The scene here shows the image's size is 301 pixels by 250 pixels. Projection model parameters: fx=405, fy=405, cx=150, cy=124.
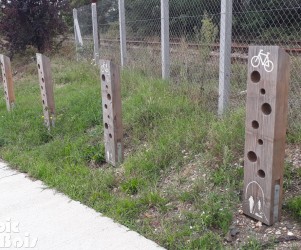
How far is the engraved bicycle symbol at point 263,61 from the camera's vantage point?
302 cm

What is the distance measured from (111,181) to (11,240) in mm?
1231

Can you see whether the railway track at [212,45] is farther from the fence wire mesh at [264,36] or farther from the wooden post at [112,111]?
the wooden post at [112,111]

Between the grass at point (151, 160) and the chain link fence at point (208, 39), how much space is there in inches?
13.9

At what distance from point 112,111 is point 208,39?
1904 millimetres

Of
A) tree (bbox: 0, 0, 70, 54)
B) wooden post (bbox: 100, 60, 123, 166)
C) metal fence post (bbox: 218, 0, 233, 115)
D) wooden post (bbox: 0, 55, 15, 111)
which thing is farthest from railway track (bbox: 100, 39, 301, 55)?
tree (bbox: 0, 0, 70, 54)

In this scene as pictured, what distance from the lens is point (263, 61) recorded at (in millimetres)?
3074

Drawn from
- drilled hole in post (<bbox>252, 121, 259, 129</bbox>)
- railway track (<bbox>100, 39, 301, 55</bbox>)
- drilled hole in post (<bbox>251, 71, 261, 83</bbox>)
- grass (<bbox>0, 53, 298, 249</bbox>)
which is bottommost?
grass (<bbox>0, 53, 298, 249</bbox>)

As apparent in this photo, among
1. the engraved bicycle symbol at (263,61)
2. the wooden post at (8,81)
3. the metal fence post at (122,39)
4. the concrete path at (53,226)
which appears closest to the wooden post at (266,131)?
the engraved bicycle symbol at (263,61)

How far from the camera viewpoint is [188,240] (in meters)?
3.24

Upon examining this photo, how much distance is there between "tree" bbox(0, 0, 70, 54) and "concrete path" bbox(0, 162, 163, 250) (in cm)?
914

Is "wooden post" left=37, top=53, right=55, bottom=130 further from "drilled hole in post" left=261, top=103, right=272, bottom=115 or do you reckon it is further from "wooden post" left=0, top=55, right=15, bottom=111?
"drilled hole in post" left=261, top=103, right=272, bottom=115

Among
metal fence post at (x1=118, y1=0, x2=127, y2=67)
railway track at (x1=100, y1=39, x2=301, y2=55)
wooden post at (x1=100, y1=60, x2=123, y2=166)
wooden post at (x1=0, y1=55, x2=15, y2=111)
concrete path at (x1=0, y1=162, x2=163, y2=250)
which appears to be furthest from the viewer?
metal fence post at (x1=118, y1=0, x2=127, y2=67)

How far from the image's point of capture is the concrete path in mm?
3385

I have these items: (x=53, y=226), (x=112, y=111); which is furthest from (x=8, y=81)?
(x=53, y=226)
